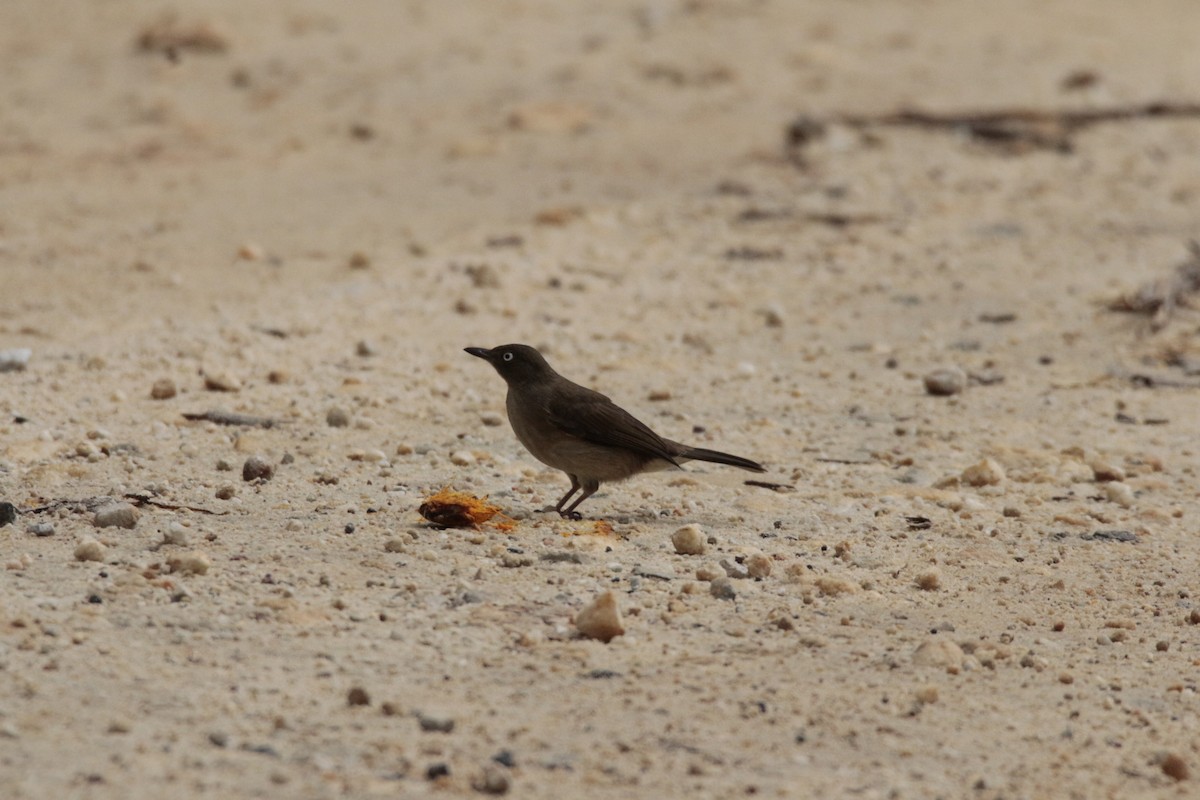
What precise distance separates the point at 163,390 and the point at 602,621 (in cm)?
300

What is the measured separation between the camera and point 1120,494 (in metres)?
6.62

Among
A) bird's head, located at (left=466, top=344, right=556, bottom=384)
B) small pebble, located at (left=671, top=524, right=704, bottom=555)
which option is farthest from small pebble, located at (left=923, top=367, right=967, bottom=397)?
small pebble, located at (left=671, top=524, right=704, bottom=555)

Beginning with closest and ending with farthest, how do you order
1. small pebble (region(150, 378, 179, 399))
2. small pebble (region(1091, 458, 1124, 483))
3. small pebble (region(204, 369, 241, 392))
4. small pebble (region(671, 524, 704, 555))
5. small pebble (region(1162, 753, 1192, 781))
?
small pebble (region(1162, 753, 1192, 781)) < small pebble (region(671, 524, 704, 555)) < small pebble (region(1091, 458, 1124, 483)) < small pebble (region(150, 378, 179, 399)) < small pebble (region(204, 369, 241, 392))

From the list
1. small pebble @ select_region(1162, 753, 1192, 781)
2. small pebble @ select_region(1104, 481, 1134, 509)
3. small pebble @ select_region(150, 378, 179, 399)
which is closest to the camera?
small pebble @ select_region(1162, 753, 1192, 781)

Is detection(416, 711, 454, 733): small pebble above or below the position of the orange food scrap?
below

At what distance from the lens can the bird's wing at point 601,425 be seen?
240 inches

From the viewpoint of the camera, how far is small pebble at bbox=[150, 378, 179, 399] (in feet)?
23.4

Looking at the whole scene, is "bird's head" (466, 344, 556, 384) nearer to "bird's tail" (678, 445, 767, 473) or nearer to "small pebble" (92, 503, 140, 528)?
"bird's tail" (678, 445, 767, 473)

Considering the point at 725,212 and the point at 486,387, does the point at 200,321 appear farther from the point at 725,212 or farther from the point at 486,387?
the point at 725,212

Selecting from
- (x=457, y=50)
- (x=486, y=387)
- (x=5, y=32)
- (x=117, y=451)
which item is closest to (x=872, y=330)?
(x=486, y=387)

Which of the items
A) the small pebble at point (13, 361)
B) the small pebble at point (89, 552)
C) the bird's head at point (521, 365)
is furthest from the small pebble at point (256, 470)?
the small pebble at point (13, 361)

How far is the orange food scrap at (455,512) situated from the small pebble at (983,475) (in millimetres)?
2008

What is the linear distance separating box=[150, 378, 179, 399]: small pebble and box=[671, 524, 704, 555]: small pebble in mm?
2592

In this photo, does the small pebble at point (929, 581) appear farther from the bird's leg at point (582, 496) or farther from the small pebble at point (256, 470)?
the small pebble at point (256, 470)
